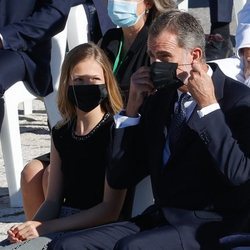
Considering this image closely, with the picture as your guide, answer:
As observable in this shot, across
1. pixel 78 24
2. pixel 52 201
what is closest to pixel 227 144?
pixel 52 201

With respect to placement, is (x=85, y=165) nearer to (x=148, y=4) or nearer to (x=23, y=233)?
(x=23, y=233)

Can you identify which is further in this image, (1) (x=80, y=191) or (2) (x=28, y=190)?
(2) (x=28, y=190)

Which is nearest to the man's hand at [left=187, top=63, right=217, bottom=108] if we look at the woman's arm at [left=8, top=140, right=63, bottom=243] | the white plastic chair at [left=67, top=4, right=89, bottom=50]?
the woman's arm at [left=8, top=140, right=63, bottom=243]

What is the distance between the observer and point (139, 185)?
14.4 feet

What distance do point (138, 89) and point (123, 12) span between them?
1218mm

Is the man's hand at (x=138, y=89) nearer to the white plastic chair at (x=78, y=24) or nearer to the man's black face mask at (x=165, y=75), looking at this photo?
the man's black face mask at (x=165, y=75)

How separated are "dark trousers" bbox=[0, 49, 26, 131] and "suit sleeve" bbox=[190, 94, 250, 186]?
7.86ft

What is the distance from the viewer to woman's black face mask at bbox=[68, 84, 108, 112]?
14.7 ft

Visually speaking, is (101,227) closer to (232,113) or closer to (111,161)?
(111,161)

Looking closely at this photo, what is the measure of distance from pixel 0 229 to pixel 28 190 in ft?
2.66

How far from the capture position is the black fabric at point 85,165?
177 inches

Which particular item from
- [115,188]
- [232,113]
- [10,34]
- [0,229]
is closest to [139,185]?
[115,188]

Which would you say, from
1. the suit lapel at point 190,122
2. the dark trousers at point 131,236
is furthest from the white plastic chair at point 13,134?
the suit lapel at point 190,122

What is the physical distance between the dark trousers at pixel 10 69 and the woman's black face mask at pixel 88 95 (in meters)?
1.49
